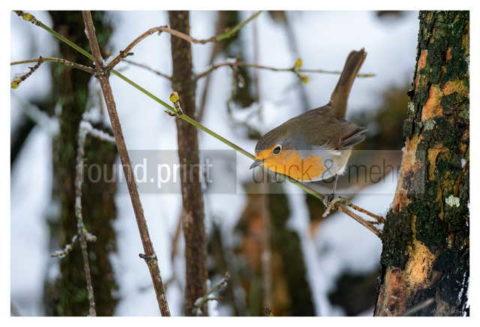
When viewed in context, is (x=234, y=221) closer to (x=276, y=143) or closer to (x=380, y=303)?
(x=276, y=143)

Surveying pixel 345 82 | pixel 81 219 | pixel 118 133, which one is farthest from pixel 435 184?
pixel 81 219

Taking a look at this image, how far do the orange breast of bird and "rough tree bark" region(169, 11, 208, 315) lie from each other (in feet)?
0.87

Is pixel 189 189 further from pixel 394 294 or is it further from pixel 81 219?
pixel 394 294

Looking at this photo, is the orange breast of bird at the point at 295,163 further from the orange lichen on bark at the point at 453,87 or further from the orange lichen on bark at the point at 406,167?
the orange lichen on bark at the point at 453,87

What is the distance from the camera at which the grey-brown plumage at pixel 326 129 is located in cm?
181

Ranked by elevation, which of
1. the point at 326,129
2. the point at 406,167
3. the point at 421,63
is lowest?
the point at 406,167

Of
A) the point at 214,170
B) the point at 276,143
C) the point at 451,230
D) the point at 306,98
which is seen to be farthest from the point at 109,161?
the point at 451,230

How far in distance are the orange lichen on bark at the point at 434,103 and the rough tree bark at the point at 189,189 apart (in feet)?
2.72

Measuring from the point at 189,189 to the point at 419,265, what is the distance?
0.84 m

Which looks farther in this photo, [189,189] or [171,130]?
[171,130]

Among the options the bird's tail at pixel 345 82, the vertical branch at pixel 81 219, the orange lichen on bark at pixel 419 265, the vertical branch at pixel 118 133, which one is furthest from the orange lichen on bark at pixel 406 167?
the vertical branch at pixel 81 219

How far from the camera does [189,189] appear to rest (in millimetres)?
1843

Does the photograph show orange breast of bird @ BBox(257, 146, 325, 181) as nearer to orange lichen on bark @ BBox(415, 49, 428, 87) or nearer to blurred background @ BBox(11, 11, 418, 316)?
blurred background @ BBox(11, 11, 418, 316)

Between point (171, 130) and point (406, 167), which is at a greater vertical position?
point (171, 130)
